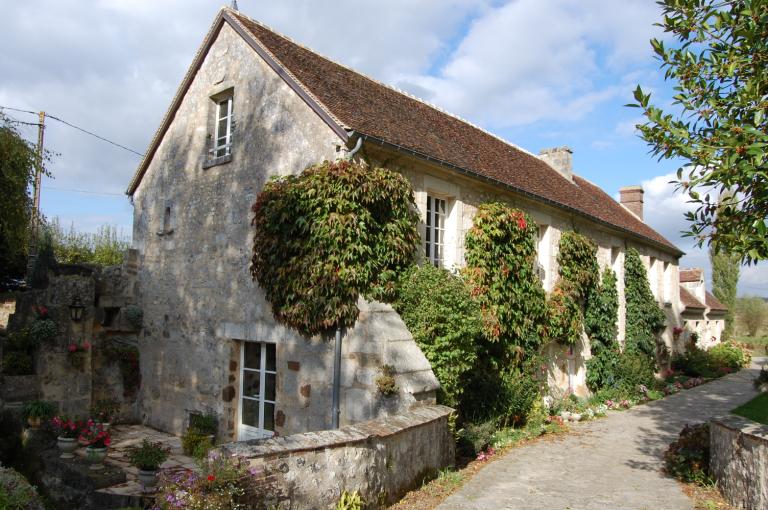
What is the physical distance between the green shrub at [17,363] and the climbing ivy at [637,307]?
44.5 feet

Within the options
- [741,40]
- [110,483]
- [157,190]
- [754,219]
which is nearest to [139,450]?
[110,483]

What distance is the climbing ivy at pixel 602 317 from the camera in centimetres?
1301

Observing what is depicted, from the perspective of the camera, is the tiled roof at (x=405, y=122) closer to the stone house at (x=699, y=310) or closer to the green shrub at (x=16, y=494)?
the green shrub at (x=16, y=494)

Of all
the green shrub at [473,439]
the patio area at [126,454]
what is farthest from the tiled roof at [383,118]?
the patio area at [126,454]

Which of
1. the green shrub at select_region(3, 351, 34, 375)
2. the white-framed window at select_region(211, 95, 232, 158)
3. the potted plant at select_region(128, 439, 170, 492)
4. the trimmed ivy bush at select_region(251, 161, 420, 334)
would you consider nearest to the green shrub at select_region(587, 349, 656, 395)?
the trimmed ivy bush at select_region(251, 161, 420, 334)

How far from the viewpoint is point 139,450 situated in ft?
23.2

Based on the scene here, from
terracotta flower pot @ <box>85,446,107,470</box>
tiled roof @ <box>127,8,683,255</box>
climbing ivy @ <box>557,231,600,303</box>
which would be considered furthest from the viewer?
climbing ivy @ <box>557,231,600,303</box>

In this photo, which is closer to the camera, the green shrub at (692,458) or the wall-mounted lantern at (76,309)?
the green shrub at (692,458)

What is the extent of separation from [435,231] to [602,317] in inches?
238

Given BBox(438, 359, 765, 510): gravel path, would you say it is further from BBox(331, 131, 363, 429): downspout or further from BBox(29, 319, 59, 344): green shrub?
BBox(29, 319, 59, 344): green shrub

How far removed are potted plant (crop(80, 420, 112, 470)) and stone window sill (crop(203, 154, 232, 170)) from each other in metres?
4.36

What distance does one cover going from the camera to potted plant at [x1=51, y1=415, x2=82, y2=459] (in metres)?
8.03

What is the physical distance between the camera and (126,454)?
8.19 meters

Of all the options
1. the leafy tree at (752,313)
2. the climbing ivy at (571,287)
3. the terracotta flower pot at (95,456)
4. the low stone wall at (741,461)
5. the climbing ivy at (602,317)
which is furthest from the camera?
the leafy tree at (752,313)
